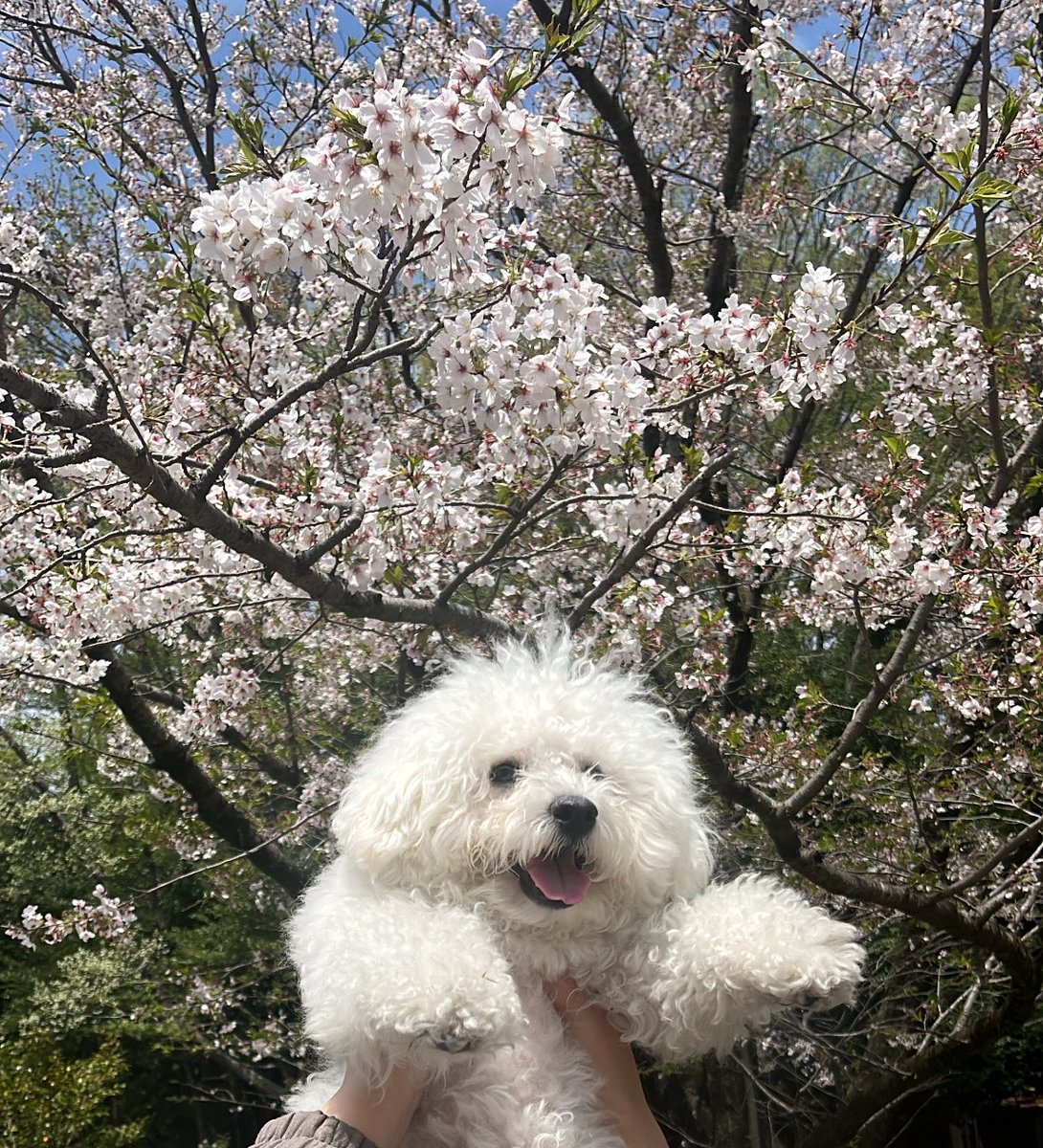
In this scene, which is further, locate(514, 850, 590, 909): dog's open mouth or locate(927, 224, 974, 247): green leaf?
locate(927, 224, 974, 247): green leaf

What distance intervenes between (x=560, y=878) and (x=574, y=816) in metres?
0.12

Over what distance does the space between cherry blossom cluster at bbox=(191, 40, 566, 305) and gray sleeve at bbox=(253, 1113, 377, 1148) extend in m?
1.57

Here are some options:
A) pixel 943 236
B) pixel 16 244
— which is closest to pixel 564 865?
pixel 943 236

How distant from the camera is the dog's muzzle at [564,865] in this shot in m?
1.64

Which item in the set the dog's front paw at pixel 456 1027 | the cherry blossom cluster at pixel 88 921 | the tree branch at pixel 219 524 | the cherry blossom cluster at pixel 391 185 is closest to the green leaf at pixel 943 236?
the cherry blossom cluster at pixel 391 185

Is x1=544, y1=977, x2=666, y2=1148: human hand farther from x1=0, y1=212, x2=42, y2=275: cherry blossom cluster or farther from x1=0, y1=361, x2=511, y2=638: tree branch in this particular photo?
x1=0, y1=212, x2=42, y2=275: cherry blossom cluster

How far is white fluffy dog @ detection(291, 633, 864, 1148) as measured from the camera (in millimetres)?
1468

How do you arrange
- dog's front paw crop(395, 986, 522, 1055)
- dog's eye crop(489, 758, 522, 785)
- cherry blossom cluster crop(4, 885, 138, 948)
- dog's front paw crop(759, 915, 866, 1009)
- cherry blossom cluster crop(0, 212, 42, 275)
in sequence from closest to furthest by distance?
1. dog's front paw crop(395, 986, 522, 1055)
2. dog's front paw crop(759, 915, 866, 1009)
3. dog's eye crop(489, 758, 522, 785)
4. cherry blossom cluster crop(0, 212, 42, 275)
5. cherry blossom cluster crop(4, 885, 138, 948)

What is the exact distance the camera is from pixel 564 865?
1.68 metres

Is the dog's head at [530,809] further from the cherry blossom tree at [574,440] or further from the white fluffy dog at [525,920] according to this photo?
the cherry blossom tree at [574,440]

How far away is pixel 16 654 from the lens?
4121mm

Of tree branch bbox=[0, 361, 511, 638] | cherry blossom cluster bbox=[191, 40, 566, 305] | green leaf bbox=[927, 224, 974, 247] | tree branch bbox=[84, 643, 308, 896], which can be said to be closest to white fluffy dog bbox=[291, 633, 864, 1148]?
tree branch bbox=[0, 361, 511, 638]

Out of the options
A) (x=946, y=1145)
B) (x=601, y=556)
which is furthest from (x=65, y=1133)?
(x=946, y=1145)

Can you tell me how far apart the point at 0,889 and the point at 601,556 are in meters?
8.90
